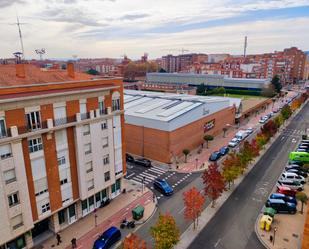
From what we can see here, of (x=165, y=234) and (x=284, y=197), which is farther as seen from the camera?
(x=284, y=197)

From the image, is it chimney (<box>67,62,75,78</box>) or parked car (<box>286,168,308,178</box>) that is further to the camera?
parked car (<box>286,168,308,178</box>)

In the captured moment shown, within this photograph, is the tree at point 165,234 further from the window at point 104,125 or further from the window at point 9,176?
the window at point 9,176

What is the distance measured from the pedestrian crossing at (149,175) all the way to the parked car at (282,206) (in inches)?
653

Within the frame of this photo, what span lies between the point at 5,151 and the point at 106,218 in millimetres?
14788

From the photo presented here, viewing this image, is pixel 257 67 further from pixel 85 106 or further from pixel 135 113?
pixel 85 106

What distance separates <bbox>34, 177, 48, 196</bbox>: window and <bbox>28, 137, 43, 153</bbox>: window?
3282 millimetres

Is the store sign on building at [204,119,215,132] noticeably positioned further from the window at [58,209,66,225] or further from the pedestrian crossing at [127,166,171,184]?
the window at [58,209,66,225]

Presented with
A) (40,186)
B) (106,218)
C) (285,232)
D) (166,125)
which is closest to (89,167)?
(40,186)

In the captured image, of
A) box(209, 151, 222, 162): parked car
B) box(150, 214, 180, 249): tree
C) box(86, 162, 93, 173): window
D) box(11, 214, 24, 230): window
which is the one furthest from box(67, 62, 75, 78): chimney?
box(209, 151, 222, 162): parked car

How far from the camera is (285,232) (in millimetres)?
28062

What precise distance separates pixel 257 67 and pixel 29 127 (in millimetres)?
157453

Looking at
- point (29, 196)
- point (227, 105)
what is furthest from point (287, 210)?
point (227, 105)

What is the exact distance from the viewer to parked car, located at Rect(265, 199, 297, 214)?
3154 centimetres

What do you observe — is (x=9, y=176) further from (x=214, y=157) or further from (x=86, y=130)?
(x=214, y=157)
